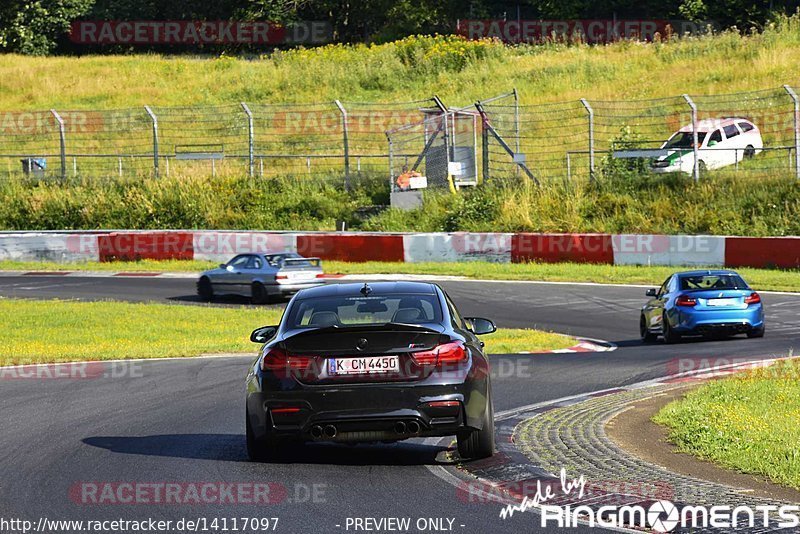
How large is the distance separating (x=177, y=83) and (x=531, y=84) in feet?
59.2

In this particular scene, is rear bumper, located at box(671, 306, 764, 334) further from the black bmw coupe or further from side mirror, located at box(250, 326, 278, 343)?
the black bmw coupe

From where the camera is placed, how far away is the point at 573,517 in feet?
23.6

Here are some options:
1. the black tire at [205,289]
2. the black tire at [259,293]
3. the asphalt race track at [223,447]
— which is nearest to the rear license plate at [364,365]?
the asphalt race track at [223,447]

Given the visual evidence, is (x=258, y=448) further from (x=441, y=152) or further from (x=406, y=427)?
(x=441, y=152)

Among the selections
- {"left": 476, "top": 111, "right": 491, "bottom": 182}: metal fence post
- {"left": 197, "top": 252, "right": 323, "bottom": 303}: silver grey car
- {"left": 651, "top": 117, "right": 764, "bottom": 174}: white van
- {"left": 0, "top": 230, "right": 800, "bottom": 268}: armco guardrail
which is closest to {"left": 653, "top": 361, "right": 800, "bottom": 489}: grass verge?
{"left": 197, "top": 252, "right": 323, "bottom": 303}: silver grey car

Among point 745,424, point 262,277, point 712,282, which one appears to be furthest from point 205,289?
Answer: point 745,424

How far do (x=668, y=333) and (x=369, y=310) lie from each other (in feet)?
35.2

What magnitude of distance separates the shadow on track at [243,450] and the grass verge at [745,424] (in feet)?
6.51

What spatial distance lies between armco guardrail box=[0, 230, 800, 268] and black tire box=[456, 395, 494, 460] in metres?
21.0

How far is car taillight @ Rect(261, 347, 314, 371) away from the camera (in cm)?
893

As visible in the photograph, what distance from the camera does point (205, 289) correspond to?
27.8m

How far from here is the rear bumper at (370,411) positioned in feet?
28.8

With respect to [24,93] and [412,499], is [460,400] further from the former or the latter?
[24,93]

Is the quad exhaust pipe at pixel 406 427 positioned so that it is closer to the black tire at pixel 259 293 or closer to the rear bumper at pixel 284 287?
the rear bumper at pixel 284 287
